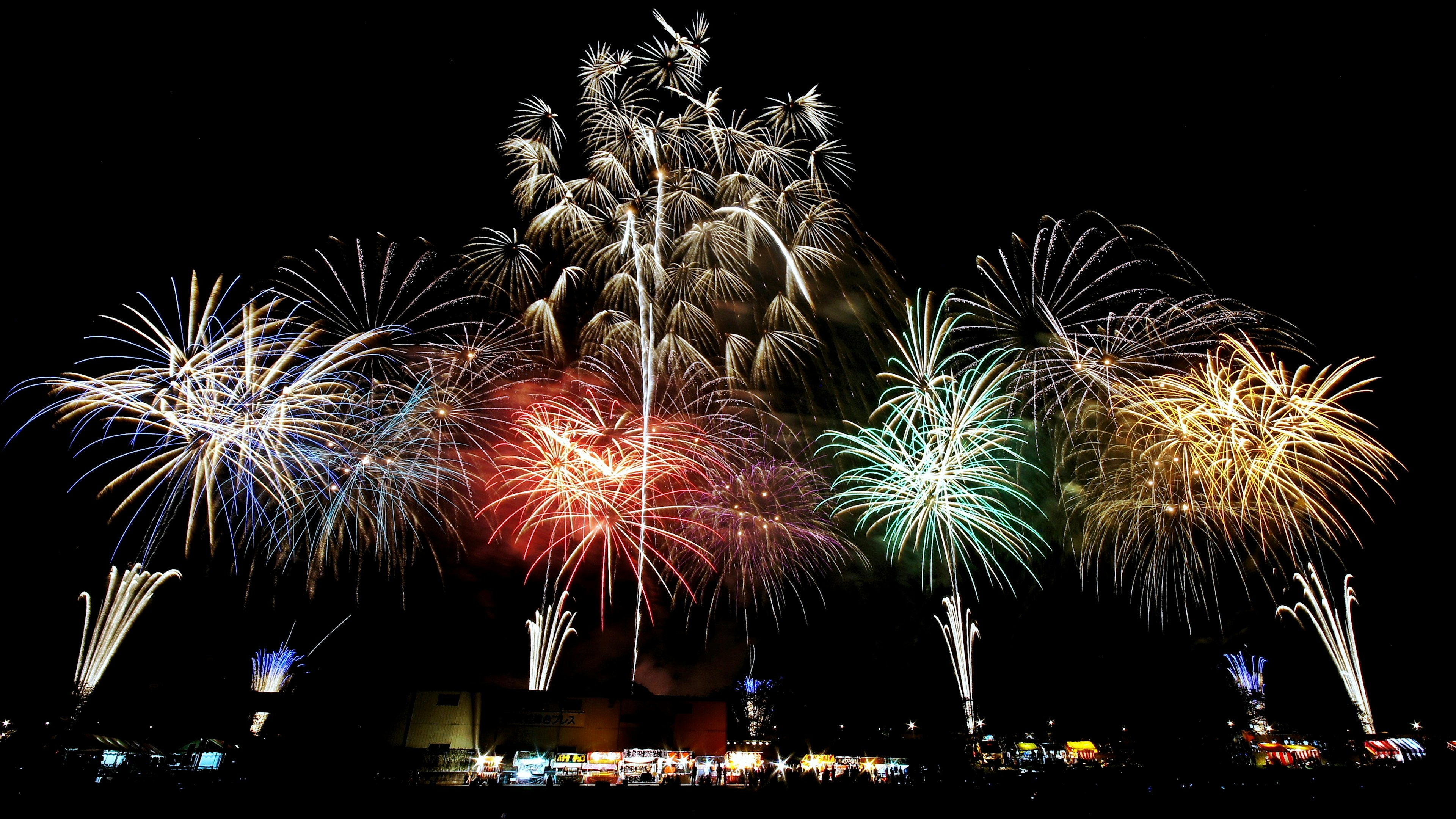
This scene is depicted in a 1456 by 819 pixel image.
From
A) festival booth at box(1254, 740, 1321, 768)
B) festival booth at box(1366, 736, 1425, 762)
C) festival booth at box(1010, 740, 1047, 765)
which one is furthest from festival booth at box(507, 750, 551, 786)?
festival booth at box(1366, 736, 1425, 762)

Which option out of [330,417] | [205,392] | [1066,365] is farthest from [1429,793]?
[205,392]

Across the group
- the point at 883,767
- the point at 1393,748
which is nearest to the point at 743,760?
the point at 883,767

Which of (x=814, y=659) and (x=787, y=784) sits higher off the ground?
(x=814, y=659)

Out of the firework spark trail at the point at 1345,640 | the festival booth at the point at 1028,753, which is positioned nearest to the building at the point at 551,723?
the festival booth at the point at 1028,753

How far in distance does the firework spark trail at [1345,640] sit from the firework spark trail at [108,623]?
61.6 m

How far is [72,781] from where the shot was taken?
781 inches

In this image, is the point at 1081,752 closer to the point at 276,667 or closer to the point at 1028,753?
the point at 1028,753

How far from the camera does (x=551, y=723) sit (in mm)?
34531

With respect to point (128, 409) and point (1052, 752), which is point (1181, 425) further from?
point (1052, 752)

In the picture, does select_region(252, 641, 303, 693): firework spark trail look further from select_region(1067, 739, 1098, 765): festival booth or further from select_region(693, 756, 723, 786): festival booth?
select_region(1067, 739, 1098, 765): festival booth

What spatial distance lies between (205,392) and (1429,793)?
39583 mm

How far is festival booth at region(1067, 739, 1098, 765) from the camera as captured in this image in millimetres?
47981

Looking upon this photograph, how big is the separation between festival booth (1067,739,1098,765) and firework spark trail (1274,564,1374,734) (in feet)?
54.3

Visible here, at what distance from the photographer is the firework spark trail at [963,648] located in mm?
39188
